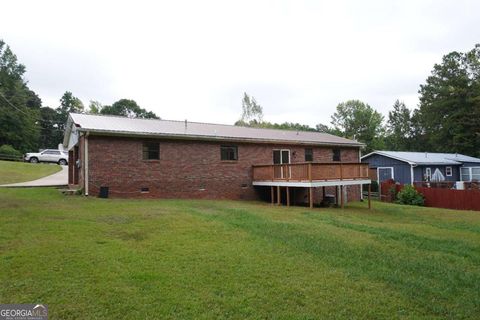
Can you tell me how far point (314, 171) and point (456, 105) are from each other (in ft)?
119

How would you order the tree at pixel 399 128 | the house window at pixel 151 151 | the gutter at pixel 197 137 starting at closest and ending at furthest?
the gutter at pixel 197 137 < the house window at pixel 151 151 < the tree at pixel 399 128

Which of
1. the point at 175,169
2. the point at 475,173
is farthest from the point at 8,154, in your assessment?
the point at 475,173

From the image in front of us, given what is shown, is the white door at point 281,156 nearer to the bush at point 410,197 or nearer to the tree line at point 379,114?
the bush at point 410,197

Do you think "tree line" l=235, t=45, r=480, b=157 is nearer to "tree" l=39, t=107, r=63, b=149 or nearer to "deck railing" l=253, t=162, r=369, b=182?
"deck railing" l=253, t=162, r=369, b=182

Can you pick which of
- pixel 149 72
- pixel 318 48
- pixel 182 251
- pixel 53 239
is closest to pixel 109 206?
pixel 53 239

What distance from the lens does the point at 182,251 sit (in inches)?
246

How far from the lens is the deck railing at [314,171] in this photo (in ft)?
49.7

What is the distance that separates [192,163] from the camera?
55.5ft

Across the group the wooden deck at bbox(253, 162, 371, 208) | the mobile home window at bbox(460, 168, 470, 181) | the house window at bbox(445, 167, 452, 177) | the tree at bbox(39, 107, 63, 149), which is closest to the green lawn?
the wooden deck at bbox(253, 162, 371, 208)

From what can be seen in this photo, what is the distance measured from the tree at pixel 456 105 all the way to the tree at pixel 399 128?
35.4ft

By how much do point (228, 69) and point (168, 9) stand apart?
11.6 meters

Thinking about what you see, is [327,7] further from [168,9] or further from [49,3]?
[49,3]

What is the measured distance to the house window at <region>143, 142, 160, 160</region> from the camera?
51.9ft

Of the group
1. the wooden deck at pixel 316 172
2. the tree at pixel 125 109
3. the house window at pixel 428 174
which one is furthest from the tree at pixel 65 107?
the house window at pixel 428 174
